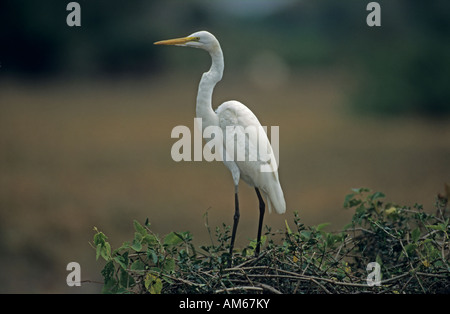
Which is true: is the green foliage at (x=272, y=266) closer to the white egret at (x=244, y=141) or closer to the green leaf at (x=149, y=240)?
the green leaf at (x=149, y=240)

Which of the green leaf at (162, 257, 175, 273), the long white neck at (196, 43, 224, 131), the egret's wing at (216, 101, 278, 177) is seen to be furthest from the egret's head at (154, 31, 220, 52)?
the green leaf at (162, 257, 175, 273)

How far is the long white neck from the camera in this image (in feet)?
7.97

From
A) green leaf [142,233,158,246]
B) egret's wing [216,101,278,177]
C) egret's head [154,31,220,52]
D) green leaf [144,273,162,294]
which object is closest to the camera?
green leaf [144,273,162,294]

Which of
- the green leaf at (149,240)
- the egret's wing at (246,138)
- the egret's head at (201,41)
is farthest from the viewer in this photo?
the egret's wing at (246,138)

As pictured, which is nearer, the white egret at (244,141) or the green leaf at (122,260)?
the green leaf at (122,260)

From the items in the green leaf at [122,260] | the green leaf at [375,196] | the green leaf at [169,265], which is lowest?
the green leaf at [169,265]

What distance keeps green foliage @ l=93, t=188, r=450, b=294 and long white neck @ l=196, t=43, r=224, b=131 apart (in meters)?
0.55

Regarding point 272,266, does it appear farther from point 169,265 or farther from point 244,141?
point 244,141

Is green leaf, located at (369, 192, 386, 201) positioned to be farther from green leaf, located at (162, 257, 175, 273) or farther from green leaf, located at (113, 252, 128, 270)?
green leaf, located at (113, 252, 128, 270)

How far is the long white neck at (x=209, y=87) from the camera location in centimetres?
243

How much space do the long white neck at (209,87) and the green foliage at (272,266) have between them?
553mm

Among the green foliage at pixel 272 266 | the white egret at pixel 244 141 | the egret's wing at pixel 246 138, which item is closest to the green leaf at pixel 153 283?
the green foliage at pixel 272 266

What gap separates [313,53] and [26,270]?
894 centimetres

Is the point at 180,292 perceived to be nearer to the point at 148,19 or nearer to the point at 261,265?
the point at 261,265
